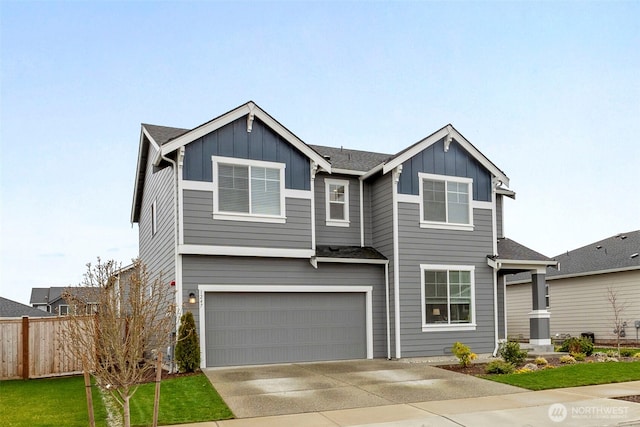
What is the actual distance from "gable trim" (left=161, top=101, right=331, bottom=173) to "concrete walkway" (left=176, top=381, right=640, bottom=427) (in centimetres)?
764

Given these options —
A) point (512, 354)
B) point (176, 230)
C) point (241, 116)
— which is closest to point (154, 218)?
point (176, 230)

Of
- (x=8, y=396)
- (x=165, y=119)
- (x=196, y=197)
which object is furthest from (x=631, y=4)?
(x=8, y=396)

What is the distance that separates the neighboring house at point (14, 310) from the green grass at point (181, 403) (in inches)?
514

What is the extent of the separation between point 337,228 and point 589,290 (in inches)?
588

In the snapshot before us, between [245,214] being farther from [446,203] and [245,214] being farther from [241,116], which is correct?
[446,203]

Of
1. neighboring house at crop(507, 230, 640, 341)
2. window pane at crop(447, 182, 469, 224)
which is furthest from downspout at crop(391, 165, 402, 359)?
neighboring house at crop(507, 230, 640, 341)

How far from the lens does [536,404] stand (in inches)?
399

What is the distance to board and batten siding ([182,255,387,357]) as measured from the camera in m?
14.6

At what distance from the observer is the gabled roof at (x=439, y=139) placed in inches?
658

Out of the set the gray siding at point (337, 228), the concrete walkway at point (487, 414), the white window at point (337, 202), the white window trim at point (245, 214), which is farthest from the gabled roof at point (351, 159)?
the concrete walkway at point (487, 414)

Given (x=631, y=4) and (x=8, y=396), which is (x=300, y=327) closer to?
(x=8, y=396)

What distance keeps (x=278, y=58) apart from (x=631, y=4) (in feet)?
36.5

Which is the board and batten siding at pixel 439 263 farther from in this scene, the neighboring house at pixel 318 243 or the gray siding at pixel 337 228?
the gray siding at pixel 337 228

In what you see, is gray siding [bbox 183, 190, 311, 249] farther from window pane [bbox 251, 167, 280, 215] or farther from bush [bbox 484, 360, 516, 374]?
bush [bbox 484, 360, 516, 374]
